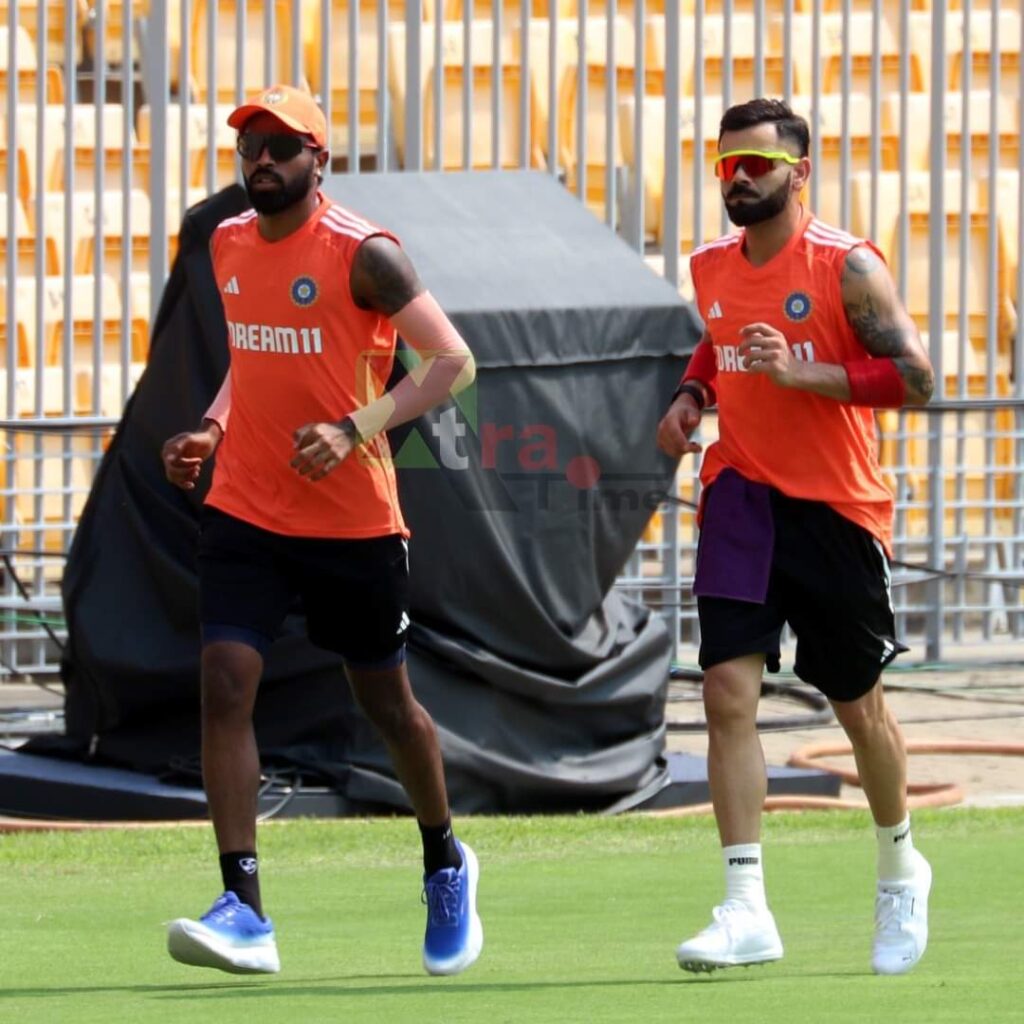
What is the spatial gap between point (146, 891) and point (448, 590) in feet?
6.50

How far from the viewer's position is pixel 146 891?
24.6 ft

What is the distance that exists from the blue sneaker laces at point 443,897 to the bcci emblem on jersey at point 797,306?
146cm

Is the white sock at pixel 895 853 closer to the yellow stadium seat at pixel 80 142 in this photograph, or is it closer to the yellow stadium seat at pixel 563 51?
the yellow stadium seat at pixel 80 142

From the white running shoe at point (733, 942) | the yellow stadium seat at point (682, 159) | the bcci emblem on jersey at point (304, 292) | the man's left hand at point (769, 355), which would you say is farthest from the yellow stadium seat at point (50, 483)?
the white running shoe at point (733, 942)

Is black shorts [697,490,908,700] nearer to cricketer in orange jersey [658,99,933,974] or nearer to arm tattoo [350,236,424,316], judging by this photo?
cricketer in orange jersey [658,99,933,974]

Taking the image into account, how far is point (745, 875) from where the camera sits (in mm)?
5598

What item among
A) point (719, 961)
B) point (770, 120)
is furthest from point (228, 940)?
point (770, 120)

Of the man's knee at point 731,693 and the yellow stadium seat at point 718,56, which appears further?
the yellow stadium seat at point 718,56

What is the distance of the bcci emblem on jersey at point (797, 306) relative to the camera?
5.80 meters

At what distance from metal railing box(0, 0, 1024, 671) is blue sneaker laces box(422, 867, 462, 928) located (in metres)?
5.98

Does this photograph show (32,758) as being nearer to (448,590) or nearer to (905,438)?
(448,590)

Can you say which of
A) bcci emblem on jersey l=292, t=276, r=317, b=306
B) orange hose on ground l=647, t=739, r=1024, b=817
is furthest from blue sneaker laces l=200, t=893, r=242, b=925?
orange hose on ground l=647, t=739, r=1024, b=817

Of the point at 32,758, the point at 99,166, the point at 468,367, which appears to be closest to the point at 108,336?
the point at 99,166

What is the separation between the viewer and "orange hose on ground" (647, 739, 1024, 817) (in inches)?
371
